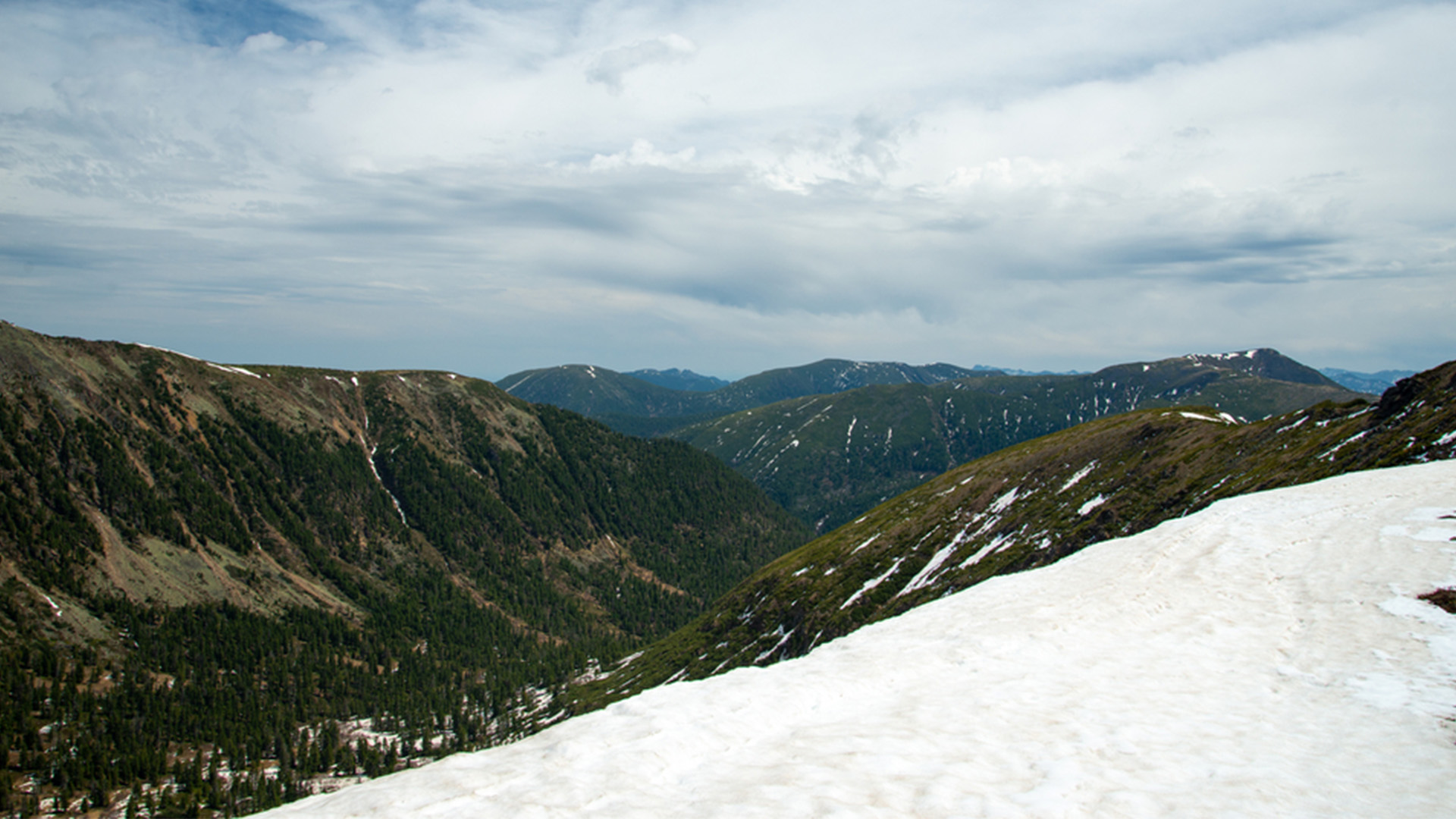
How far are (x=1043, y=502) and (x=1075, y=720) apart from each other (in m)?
116

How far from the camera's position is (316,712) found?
185000 millimetres

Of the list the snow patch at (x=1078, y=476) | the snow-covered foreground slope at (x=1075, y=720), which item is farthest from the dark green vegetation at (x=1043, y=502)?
the snow-covered foreground slope at (x=1075, y=720)

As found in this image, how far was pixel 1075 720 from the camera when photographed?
15328 millimetres

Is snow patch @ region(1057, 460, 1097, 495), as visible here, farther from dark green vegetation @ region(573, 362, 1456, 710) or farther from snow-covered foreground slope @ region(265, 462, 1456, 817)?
snow-covered foreground slope @ region(265, 462, 1456, 817)

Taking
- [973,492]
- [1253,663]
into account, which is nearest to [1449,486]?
[1253,663]

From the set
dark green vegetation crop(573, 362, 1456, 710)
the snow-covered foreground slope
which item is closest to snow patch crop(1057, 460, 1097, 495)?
dark green vegetation crop(573, 362, 1456, 710)

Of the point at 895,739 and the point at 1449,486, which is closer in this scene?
the point at 895,739

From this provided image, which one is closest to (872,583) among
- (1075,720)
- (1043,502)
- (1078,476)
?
(1043,502)

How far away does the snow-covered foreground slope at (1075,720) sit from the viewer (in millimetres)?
11203

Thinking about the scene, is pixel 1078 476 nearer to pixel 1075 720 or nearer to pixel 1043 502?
pixel 1043 502

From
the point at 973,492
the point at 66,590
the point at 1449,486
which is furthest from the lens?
the point at 66,590

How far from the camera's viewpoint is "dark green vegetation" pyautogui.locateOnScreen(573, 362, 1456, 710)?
259 ft

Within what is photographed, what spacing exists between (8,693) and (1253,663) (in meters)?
233

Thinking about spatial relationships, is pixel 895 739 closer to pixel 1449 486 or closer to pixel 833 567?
pixel 1449 486
